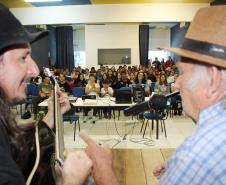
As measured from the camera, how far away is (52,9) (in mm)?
8781

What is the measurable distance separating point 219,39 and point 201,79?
0.15 meters

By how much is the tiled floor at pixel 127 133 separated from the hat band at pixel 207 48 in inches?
163

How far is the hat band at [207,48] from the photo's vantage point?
0.93 m

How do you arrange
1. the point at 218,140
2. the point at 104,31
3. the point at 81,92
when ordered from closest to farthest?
the point at 218,140, the point at 81,92, the point at 104,31

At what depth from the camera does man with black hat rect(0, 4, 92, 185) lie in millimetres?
885

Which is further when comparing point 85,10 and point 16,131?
point 85,10

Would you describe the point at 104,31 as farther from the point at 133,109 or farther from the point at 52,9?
the point at 133,109

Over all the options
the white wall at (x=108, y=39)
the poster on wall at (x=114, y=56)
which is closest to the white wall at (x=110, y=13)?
the white wall at (x=108, y=39)

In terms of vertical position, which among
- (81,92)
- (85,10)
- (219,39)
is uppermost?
(85,10)

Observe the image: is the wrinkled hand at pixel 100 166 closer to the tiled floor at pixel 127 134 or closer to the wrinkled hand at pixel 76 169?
the wrinkled hand at pixel 76 169

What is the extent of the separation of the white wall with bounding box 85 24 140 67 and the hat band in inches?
488

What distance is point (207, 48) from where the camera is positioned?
0.96m

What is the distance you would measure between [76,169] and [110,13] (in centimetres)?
798

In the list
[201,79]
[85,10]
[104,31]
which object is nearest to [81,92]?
[85,10]
